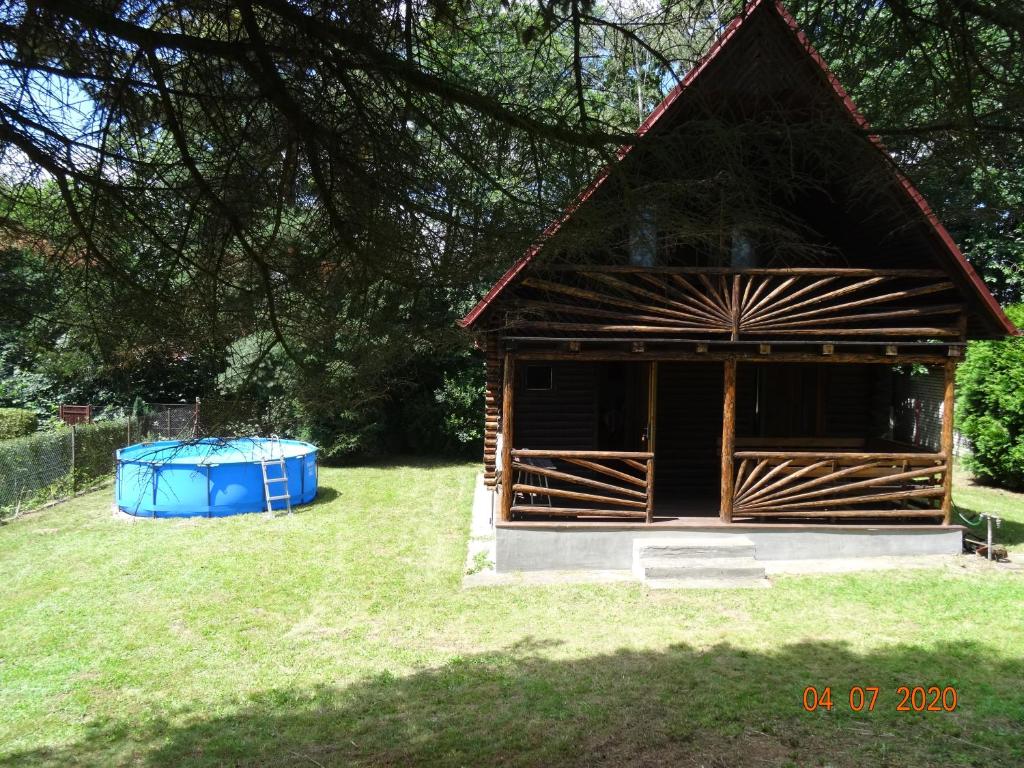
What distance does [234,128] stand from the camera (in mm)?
3592

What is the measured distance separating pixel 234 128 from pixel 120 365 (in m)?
1.32

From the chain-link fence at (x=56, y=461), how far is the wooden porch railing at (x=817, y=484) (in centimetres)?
1152

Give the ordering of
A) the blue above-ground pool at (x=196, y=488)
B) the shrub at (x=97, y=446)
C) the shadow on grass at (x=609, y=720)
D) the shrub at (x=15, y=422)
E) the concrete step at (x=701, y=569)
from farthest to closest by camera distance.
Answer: the shrub at (x=15, y=422) < the shrub at (x=97, y=446) < the blue above-ground pool at (x=196, y=488) < the concrete step at (x=701, y=569) < the shadow on grass at (x=609, y=720)

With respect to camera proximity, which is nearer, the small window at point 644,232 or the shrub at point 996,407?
the small window at point 644,232

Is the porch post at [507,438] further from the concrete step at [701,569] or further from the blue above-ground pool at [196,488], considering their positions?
the blue above-ground pool at [196,488]

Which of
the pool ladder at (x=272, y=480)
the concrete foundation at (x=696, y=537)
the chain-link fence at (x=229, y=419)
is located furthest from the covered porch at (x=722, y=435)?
the chain-link fence at (x=229, y=419)

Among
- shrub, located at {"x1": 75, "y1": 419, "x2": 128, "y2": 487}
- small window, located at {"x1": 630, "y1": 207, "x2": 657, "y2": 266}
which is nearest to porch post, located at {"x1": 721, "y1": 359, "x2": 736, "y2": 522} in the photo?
small window, located at {"x1": 630, "y1": 207, "x2": 657, "y2": 266}

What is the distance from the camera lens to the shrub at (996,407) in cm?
1445

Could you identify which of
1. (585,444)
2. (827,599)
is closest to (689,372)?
(585,444)
